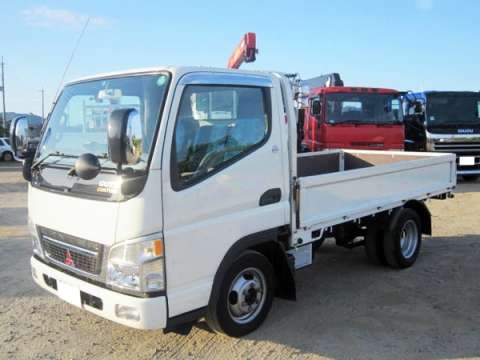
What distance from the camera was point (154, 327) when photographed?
3094 millimetres

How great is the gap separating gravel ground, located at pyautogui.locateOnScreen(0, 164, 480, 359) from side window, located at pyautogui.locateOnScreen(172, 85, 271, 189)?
1464 mm

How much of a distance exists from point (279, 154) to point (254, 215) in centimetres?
56

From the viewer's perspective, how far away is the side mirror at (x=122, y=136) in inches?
109

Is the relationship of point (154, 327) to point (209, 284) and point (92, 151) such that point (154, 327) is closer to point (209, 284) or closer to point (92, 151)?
point (209, 284)


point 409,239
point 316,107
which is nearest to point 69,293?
point 409,239

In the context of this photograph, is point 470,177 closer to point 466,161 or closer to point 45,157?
point 466,161

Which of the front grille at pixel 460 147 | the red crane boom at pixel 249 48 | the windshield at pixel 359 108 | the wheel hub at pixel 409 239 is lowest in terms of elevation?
the wheel hub at pixel 409 239

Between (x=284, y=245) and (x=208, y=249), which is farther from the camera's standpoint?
(x=284, y=245)

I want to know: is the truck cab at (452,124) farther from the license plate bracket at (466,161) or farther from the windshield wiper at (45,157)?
the windshield wiper at (45,157)

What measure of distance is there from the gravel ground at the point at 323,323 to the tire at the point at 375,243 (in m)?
0.16

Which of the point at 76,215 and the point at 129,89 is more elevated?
the point at 129,89

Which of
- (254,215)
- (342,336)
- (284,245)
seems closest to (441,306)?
(342,336)

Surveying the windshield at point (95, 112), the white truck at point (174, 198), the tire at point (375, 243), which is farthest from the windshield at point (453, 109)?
the windshield at point (95, 112)

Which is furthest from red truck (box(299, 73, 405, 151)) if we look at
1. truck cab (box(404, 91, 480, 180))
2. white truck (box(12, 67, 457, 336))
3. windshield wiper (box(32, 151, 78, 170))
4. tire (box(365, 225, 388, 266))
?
windshield wiper (box(32, 151, 78, 170))
